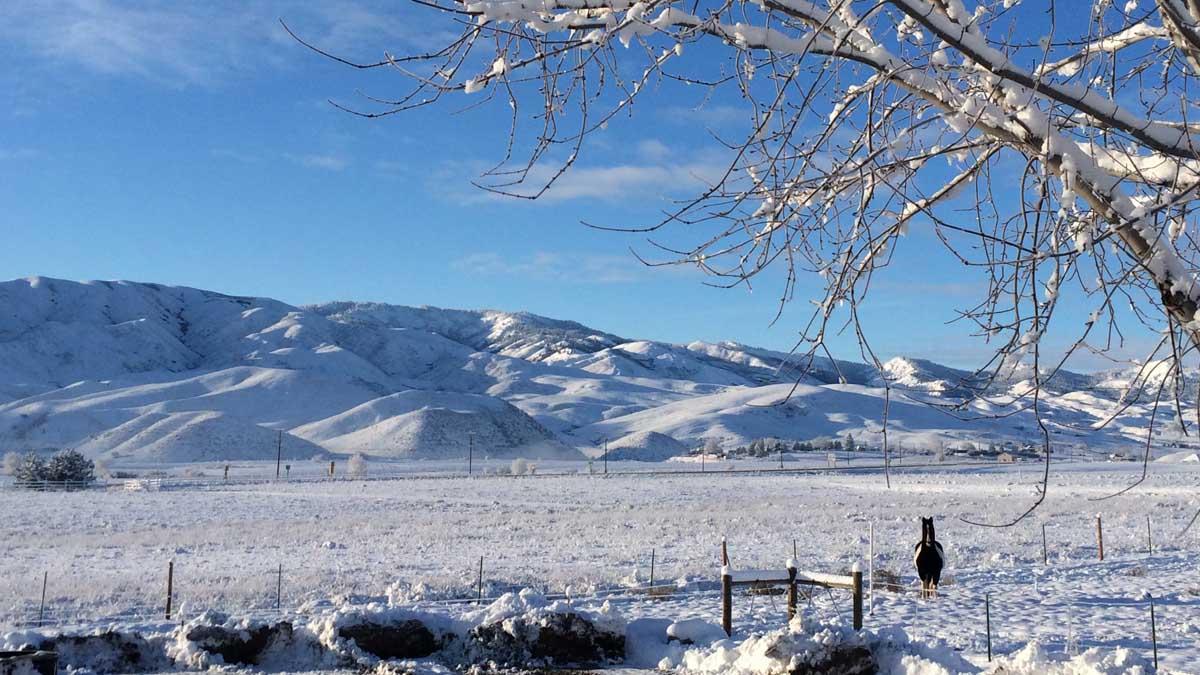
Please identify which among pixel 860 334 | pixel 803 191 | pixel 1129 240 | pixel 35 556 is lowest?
pixel 35 556

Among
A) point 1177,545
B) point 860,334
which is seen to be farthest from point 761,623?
point 1177,545

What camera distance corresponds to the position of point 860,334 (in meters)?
A: 4.51

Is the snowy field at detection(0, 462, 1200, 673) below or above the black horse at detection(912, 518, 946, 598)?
below

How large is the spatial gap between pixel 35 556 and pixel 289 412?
128 meters

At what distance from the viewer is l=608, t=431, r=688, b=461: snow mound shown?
118 m

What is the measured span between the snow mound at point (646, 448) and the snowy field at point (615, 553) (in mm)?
61242

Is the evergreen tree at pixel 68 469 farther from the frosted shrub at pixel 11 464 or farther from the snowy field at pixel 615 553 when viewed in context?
the snowy field at pixel 615 553

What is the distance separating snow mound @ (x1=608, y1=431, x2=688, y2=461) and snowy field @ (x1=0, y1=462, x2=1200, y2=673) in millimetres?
61242

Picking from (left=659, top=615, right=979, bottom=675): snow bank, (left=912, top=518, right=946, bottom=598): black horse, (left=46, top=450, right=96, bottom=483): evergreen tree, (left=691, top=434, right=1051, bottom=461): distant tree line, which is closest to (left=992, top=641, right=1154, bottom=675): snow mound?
(left=659, top=615, right=979, bottom=675): snow bank

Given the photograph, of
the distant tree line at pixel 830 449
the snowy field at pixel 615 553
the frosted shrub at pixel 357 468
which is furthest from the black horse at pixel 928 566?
the distant tree line at pixel 830 449

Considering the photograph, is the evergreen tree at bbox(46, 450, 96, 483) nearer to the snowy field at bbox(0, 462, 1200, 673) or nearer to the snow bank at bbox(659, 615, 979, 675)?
the snowy field at bbox(0, 462, 1200, 673)

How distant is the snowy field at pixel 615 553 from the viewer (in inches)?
636

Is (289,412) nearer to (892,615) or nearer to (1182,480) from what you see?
(1182,480)

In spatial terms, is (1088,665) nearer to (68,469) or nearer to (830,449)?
(68,469)
